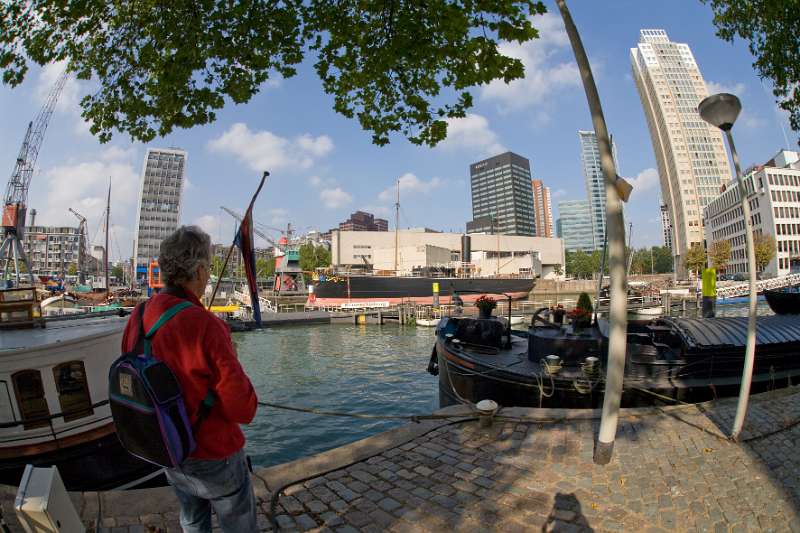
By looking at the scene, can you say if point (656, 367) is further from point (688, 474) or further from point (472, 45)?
point (472, 45)

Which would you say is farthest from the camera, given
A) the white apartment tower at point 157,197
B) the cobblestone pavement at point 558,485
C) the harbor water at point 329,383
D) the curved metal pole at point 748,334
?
the white apartment tower at point 157,197

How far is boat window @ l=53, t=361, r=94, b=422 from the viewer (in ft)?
19.1

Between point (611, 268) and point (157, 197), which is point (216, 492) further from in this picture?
point (157, 197)

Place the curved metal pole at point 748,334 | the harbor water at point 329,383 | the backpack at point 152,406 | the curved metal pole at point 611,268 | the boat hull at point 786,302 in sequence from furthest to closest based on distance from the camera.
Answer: the boat hull at point 786,302 → the harbor water at point 329,383 → the curved metal pole at point 748,334 → the curved metal pole at point 611,268 → the backpack at point 152,406

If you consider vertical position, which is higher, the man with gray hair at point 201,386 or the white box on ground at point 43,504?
the man with gray hair at point 201,386

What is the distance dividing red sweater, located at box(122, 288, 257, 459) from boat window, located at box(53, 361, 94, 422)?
525 centimetres

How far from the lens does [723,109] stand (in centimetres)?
483

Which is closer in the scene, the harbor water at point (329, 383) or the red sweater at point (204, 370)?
the red sweater at point (204, 370)

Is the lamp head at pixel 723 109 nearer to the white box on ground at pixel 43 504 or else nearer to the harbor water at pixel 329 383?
the white box on ground at pixel 43 504

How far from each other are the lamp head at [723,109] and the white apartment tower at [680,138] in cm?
12072

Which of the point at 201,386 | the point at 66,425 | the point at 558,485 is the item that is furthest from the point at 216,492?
the point at 66,425

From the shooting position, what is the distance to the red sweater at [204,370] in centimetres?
199

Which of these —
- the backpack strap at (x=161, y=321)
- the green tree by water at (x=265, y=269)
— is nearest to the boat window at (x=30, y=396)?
the backpack strap at (x=161, y=321)

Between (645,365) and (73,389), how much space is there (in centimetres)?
910
